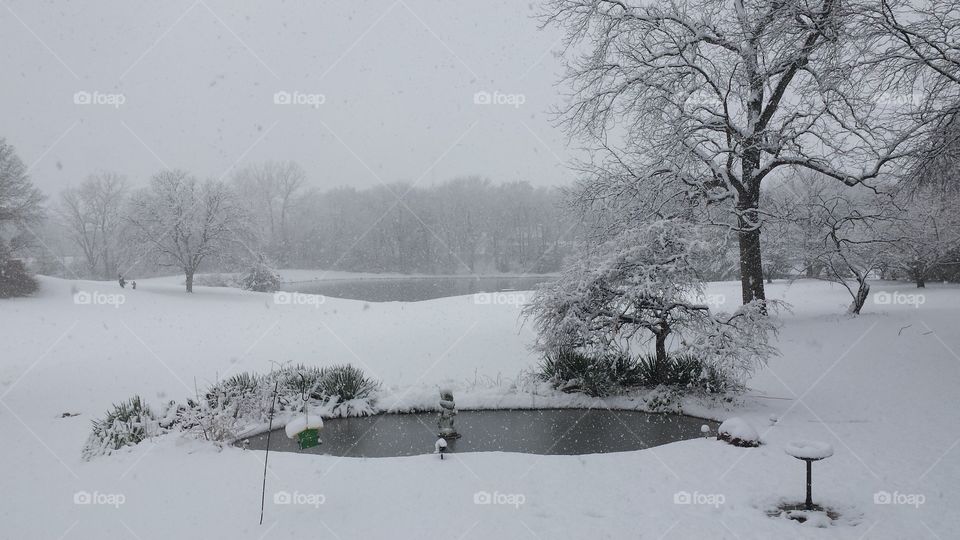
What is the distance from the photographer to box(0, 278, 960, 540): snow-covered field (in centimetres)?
559

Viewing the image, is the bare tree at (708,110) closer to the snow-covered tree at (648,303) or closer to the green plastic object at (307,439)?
the snow-covered tree at (648,303)

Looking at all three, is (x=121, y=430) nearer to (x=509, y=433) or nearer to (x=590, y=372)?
(x=509, y=433)

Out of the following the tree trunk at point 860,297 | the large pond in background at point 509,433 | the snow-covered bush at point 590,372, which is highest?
the tree trunk at point 860,297

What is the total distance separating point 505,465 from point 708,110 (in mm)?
10764

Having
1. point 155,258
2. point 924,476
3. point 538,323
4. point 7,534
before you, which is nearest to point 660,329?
point 538,323

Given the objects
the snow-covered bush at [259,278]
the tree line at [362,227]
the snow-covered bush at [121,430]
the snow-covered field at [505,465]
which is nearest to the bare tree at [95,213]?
Answer: the tree line at [362,227]

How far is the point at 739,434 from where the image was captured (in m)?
8.00

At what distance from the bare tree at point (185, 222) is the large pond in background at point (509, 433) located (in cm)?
2423

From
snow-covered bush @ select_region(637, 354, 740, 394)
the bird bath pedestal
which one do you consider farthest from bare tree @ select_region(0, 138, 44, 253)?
the bird bath pedestal

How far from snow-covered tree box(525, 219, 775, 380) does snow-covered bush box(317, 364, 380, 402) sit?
158 inches

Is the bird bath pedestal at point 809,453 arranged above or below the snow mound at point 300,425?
below

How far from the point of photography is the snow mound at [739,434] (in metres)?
7.96

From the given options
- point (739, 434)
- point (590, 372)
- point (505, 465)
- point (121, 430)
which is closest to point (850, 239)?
point (590, 372)

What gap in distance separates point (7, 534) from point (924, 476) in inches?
422
